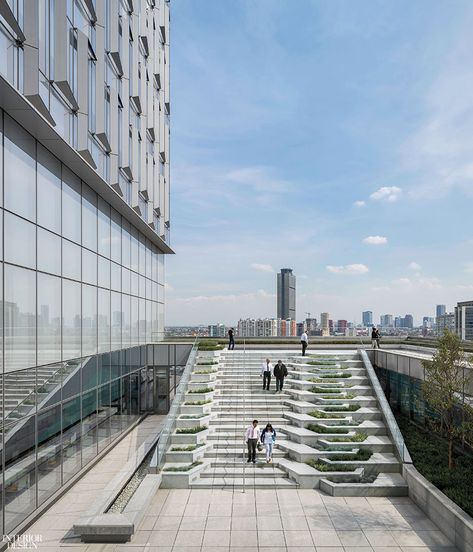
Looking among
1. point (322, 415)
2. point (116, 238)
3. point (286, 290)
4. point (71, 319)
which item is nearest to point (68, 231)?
point (71, 319)

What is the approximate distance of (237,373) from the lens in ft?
87.1

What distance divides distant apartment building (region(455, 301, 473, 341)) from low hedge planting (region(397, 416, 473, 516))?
4.55 metres

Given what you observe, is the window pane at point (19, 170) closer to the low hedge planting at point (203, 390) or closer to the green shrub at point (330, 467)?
the low hedge planting at point (203, 390)

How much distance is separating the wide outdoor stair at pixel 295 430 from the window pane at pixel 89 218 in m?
8.54

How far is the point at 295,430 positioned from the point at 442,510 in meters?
7.50

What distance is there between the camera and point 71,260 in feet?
58.3

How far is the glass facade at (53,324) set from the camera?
42.3ft

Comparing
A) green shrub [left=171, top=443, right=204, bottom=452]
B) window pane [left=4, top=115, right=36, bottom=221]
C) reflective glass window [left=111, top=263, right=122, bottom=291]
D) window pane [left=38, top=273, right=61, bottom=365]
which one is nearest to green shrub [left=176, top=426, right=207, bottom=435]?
green shrub [left=171, top=443, right=204, bottom=452]

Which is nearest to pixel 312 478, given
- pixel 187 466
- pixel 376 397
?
pixel 187 466

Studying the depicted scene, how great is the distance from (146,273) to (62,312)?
14.9 metres

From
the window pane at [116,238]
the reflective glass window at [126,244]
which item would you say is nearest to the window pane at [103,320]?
the window pane at [116,238]

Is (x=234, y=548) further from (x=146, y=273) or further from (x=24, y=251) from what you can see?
(x=146, y=273)

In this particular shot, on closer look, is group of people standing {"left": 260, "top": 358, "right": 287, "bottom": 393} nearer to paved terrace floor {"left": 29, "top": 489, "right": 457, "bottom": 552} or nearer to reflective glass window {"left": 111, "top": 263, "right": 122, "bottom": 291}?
paved terrace floor {"left": 29, "top": 489, "right": 457, "bottom": 552}

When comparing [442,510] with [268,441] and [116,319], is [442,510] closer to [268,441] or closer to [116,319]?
[268,441]
